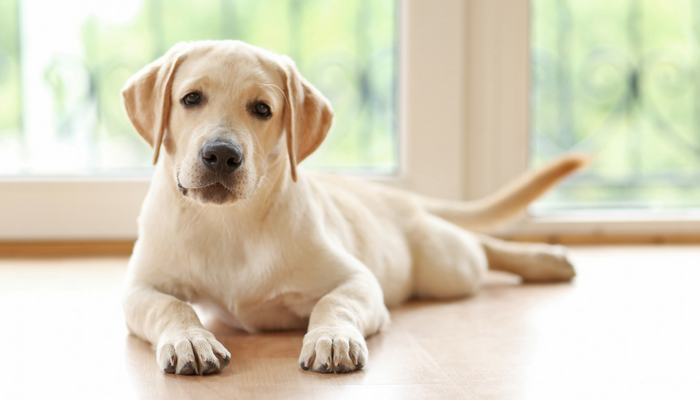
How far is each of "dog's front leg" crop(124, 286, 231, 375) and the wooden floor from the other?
0.11 feet

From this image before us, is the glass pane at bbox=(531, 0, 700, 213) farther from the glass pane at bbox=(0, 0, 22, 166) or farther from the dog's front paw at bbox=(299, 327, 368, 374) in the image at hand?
the glass pane at bbox=(0, 0, 22, 166)

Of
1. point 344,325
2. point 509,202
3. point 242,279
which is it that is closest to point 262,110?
point 242,279

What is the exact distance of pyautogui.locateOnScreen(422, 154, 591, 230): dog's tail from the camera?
2.86 meters

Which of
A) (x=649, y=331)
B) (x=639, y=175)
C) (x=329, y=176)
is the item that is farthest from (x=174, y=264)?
(x=639, y=175)

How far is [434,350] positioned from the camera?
1.82 meters

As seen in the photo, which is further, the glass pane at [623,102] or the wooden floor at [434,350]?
the glass pane at [623,102]

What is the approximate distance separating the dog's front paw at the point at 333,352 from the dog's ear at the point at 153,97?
2.14 feet

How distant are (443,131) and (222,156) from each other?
6.70ft

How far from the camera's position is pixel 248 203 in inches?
75.5

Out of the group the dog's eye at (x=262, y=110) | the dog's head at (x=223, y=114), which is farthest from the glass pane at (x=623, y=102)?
the dog's eye at (x=262, y=110)

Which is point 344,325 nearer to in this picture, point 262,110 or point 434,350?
point 434,350

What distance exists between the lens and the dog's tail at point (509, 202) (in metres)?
2.86

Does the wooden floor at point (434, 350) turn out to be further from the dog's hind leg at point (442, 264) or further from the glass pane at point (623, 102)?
the glass pane at point (623, 102)

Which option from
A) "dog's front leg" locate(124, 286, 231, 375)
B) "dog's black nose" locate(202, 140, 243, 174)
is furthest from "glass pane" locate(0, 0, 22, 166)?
"dog's black nose" locate(202, 140, 243, 174)
